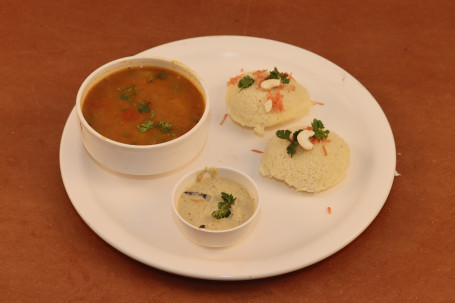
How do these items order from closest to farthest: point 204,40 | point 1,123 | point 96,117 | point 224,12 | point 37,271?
Result: point 37,271
point 96,117
point 1,123
point 204,40
point 224,12

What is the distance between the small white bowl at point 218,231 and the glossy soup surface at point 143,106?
0.36m

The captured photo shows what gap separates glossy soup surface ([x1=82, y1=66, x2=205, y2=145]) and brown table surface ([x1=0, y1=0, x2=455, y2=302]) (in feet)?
2.06

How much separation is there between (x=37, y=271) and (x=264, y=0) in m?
3.59

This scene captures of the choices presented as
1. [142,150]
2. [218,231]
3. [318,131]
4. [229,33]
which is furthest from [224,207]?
[229,33]

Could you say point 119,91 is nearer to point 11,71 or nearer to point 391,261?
point 11,71

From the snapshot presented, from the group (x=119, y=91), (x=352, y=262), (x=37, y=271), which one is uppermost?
(x=119, y=91)

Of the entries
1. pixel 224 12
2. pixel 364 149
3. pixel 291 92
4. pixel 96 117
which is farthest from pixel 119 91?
pixel 224 12

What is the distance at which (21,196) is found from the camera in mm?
3766

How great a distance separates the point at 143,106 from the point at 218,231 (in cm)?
108

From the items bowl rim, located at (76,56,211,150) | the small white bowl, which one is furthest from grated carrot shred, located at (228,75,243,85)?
the small white bowl

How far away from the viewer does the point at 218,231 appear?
309 cm

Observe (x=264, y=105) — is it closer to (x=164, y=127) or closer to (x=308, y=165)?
(x=308, y=165)

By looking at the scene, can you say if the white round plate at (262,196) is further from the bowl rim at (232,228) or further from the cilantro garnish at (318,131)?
the cilantro garnish at (318,131)

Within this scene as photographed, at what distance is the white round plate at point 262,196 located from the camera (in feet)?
10.6
